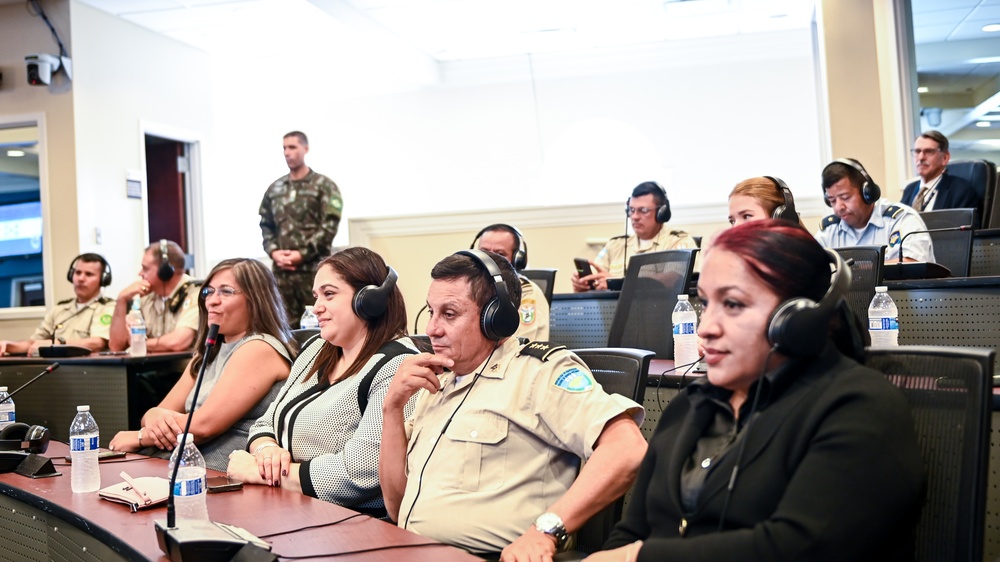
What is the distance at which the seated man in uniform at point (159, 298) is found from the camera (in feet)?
16.3

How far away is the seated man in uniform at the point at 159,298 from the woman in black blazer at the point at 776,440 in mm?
3963

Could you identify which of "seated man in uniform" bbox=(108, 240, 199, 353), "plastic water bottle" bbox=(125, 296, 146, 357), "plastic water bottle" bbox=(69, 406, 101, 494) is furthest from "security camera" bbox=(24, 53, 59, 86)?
"plastic water bottle" bbox=(69, 406, 101, 494)

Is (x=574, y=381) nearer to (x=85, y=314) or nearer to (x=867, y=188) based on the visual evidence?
(x=867, y=188)

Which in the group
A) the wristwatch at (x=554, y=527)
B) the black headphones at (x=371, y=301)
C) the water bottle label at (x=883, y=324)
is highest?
the black headphones at (x=371, y=301)

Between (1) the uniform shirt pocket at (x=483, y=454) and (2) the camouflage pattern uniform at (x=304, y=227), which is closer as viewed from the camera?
(1) the uniform shirt pocket at (x=483, y=454)

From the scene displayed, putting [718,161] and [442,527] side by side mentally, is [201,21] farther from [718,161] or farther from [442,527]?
[442,527]

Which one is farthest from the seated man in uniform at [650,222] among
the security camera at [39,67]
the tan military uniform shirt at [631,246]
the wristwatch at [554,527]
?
the security camera at [39,67]

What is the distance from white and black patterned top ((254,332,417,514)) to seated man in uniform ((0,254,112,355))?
3.50 metres

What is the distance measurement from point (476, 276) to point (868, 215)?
2.56m

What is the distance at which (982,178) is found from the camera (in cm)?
518

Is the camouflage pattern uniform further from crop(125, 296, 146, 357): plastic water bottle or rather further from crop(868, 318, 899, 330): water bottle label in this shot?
crop(868, 318, 899, 330): water bottle label

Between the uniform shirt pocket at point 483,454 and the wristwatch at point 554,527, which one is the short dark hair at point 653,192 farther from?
the wristwatch at point 554,527

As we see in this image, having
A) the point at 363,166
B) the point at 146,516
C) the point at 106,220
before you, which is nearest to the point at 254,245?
the point at 363,166

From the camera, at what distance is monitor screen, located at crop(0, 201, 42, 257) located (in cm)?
732
